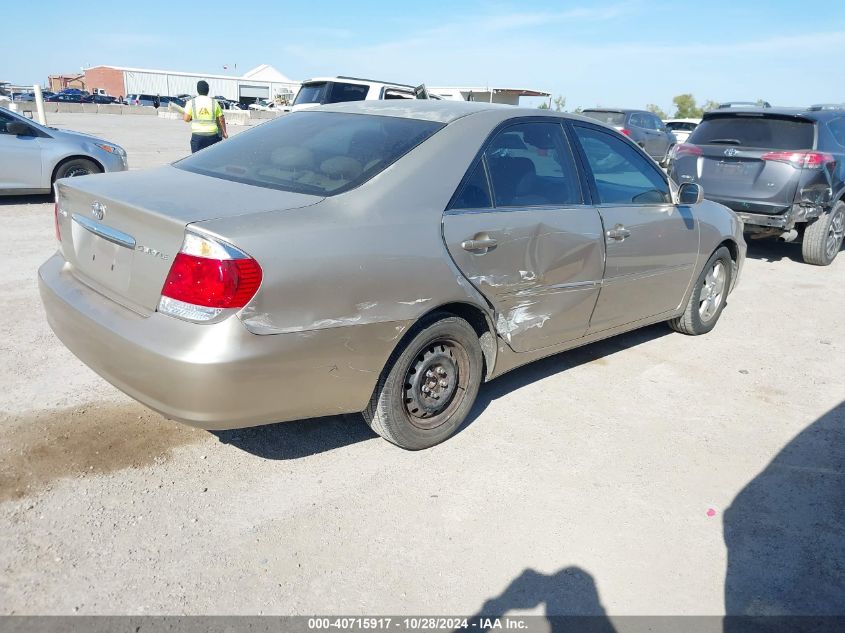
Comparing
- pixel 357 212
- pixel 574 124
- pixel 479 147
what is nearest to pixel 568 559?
pixel 357 212

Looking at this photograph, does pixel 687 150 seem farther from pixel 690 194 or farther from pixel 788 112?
pixel 690 194

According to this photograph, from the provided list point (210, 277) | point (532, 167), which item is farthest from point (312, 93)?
point (210, 277)

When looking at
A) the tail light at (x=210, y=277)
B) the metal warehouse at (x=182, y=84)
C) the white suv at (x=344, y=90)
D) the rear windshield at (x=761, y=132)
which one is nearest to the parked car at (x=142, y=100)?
the metal warehouse at (x=182, y=84)

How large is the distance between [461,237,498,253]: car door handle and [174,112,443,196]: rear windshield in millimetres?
524

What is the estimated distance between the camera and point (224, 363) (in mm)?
2637

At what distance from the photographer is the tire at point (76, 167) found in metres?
9.40

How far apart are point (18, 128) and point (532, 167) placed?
7.85 metres

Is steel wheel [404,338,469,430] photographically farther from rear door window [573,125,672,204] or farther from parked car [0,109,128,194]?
parked car [0,109,128,194]

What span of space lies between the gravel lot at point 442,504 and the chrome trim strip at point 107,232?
1.02 m

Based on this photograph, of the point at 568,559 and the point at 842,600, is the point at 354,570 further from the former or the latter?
the point at 842,600

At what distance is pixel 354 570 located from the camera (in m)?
2.67

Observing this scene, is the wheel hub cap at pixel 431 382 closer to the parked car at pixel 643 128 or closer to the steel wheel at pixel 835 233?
the steel wheel at pixel 835 233

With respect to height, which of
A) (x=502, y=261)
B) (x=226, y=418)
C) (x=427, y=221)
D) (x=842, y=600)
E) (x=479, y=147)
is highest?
(x=479, y=147)

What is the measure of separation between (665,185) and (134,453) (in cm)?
379
